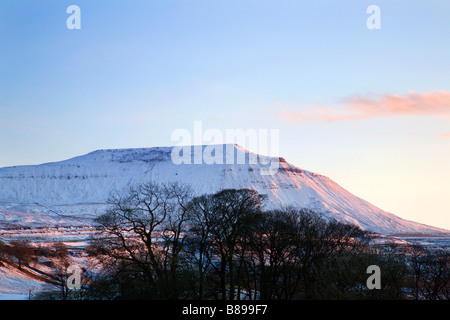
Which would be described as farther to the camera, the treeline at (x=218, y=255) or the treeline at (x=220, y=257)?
the treeline at (x=220, y=257)

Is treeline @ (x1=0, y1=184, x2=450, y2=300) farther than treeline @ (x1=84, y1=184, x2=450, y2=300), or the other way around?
treeline @ (x1=0, y1=184, x2=450, y2=300)

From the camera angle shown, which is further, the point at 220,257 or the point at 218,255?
the point at 220,257

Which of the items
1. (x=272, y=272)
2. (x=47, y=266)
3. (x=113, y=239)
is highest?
(x=113, y=239)

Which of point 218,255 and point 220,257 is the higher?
point 218,255

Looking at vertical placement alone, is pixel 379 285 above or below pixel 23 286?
above

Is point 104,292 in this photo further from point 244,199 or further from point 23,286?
point 23,286
